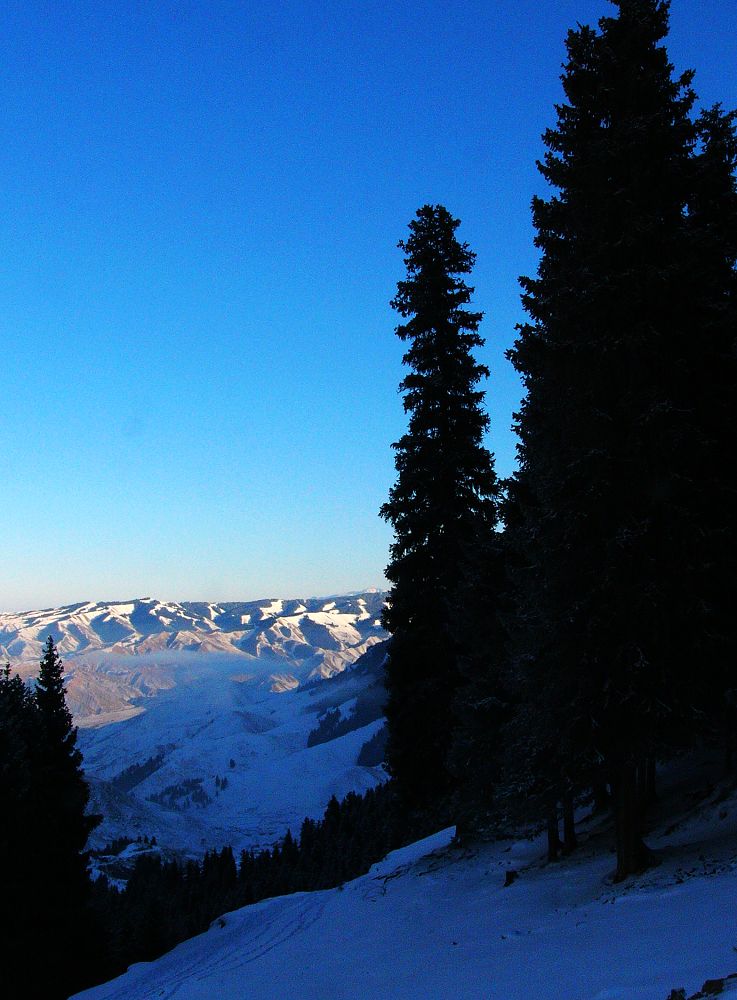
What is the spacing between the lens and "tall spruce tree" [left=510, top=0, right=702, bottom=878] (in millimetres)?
11586

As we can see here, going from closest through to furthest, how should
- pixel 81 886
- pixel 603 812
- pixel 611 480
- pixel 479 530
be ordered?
pixel 611 480 → pixel 479 530 → pixel 603 812 → pixel 81 886

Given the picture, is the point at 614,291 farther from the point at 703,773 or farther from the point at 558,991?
the point at 703,773

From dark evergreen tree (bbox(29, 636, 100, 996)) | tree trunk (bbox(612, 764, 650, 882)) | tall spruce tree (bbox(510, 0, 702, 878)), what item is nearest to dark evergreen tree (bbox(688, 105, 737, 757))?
tall spruce tree (bbox(510, 0, 702, 878))

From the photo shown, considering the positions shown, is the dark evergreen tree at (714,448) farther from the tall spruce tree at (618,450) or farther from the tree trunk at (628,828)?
the tree trunk at (628,828)

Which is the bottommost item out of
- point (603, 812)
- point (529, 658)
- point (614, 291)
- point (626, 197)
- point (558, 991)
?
point (603, 812)

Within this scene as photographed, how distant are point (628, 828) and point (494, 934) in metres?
2.81

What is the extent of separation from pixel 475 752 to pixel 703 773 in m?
5.69

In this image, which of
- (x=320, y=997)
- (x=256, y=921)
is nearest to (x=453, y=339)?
(x=320, y=997)

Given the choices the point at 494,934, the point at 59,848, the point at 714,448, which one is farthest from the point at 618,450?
the point at 59,848

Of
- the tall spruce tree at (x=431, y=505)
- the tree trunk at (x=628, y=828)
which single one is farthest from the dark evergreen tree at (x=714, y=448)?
→ the tall spruce tree at (x=431, y=505)

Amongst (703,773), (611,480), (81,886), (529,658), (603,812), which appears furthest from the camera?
(81,886)

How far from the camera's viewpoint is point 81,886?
28.7 m

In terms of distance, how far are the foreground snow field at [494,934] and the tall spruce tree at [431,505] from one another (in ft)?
10.8

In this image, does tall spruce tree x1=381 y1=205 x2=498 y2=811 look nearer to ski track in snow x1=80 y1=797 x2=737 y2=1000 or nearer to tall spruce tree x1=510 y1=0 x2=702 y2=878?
ski track in snow x1=80 y1=797 x2=737 y2=1000
